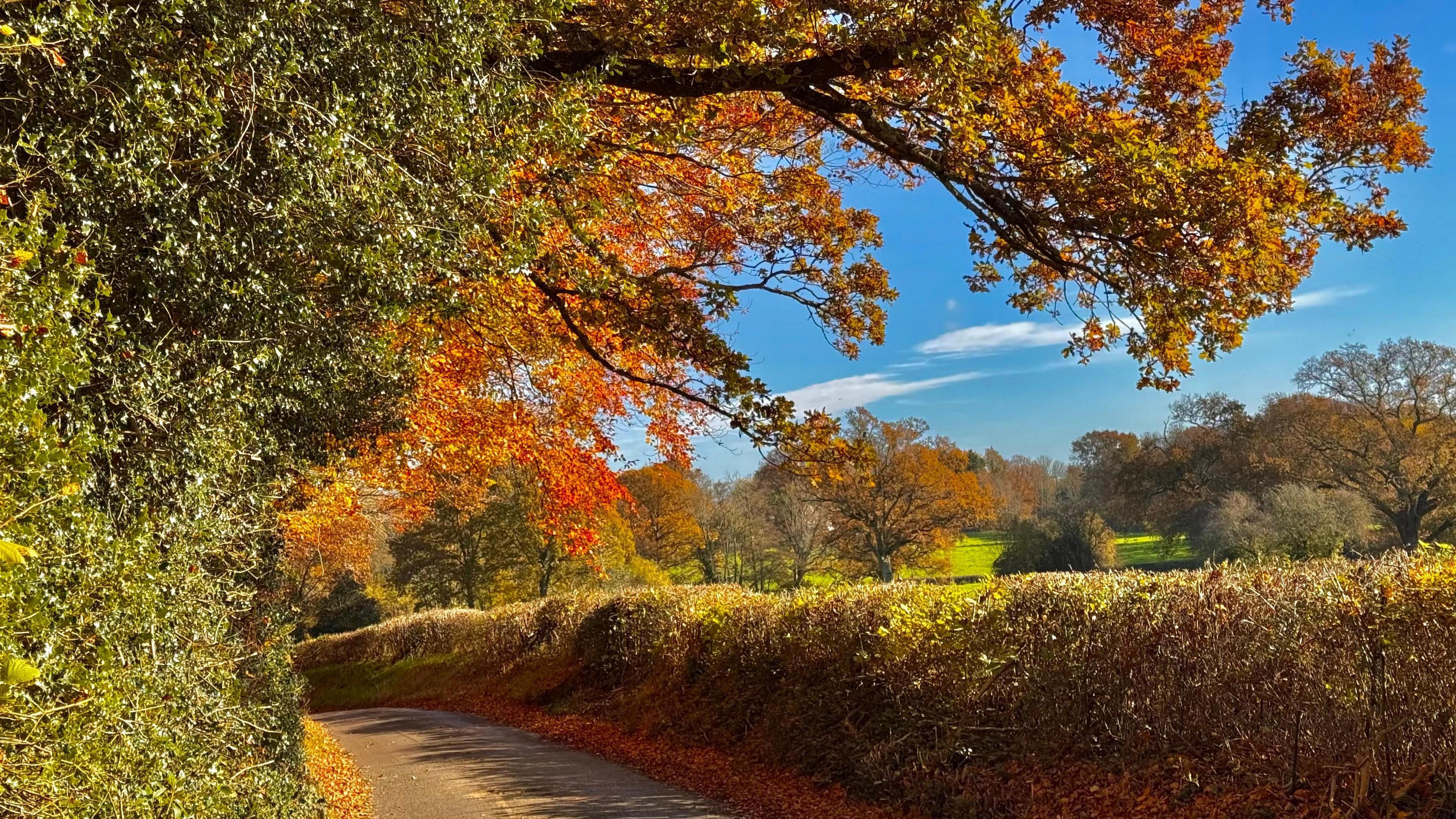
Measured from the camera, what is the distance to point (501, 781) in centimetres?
913

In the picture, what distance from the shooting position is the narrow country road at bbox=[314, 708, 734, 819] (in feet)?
25.5

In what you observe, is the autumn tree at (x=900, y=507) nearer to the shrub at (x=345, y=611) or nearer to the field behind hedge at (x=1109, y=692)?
the shrub at (x=345, y=611)

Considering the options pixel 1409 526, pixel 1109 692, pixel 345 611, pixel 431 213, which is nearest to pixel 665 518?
pixel 345 611

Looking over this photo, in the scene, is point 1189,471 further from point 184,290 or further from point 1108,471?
point 184,290

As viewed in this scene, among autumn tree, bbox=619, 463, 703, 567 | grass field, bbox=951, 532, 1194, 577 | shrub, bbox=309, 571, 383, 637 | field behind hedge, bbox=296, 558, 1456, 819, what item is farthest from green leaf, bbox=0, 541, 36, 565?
autumn tree, bbox=619, 463, 703, 567

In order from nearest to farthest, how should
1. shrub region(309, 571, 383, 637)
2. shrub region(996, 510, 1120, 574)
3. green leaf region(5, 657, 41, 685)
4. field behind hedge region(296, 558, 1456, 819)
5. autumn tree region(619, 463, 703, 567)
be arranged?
green leaf region(5, 657, 41, 685)
field behind hedge region(296, 558, 1456, 819)
shrub region(996, 510, 1120, 574)
shrub region(309, 571, 383, 637)
autumn tree region(619, 463, 703, 567)

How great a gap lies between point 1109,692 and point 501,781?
6.63 metres

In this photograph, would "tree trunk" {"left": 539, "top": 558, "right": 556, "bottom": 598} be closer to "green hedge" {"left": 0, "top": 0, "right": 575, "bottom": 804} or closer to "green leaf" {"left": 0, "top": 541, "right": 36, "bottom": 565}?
"green hedge" {"left": 0, "top": 0, "right": 575, "bottom": 804}

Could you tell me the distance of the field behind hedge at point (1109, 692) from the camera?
4.89 meters

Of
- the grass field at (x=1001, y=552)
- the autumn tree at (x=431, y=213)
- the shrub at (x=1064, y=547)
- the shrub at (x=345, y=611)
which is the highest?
the autumn tree at (x=431, y=213)

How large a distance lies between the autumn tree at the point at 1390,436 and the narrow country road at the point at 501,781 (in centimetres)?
3056

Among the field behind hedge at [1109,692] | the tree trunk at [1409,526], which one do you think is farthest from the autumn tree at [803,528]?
the field behind hedge at [1109,692]

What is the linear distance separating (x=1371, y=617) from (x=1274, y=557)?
1422 millimetres

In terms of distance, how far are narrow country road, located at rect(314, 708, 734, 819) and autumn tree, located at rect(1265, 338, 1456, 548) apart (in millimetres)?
30558
